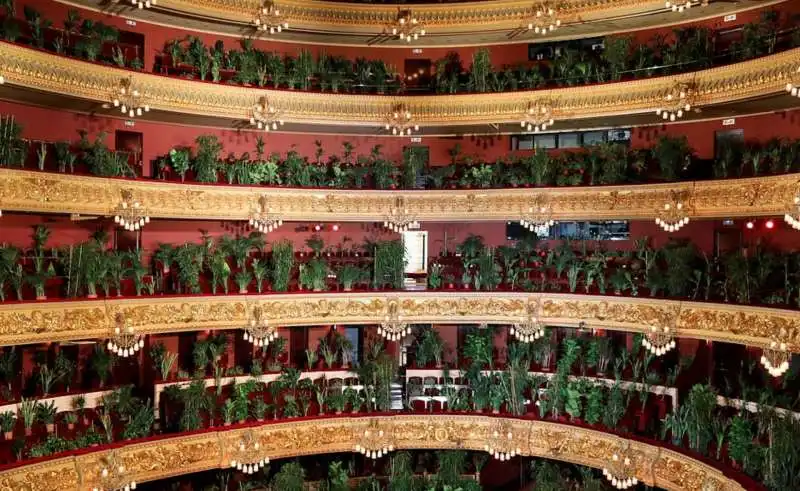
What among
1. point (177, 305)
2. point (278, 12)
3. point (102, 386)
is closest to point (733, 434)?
point (177, 305)

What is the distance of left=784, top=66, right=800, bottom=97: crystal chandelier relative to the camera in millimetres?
17188

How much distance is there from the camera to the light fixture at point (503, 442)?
22.7 metres

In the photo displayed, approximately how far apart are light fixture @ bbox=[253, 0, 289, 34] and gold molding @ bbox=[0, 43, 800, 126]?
2.18 meters

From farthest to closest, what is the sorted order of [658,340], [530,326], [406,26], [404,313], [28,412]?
[406,26], [404,313], [530,326], [658,340], [28,412]

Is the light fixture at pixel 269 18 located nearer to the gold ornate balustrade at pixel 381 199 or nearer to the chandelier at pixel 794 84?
the gold ornate balustrade at pixel 381 199

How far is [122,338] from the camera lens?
65.3 feet

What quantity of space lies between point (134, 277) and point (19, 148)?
466cm

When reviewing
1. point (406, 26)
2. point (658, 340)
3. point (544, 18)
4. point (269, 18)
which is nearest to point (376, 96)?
point (406, 26)

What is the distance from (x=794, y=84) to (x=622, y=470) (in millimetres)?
11141

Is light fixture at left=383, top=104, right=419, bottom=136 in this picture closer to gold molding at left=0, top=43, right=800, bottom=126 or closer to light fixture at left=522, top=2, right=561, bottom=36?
gold molding at left=0, top=43, right=800, bottom=126

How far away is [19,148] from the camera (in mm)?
18250

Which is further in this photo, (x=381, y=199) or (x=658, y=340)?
(x=381, y=199)

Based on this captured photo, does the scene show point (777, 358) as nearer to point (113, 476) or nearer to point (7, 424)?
point (113, 476)

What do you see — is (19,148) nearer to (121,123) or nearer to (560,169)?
(121,123)
